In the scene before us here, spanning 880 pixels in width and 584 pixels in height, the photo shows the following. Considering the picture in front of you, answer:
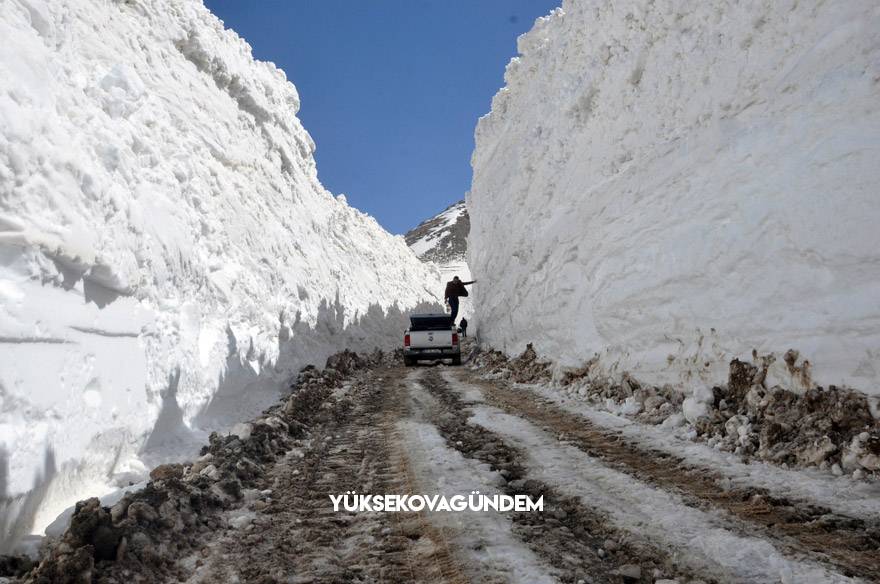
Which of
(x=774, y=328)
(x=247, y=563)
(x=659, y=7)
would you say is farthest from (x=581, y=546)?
(x=659, y=7)

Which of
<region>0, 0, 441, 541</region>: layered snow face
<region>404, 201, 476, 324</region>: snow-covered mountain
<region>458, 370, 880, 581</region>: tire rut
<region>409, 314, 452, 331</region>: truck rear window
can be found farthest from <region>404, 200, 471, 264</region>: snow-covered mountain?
<region>458, 370, 880, 581</region>: tire rut

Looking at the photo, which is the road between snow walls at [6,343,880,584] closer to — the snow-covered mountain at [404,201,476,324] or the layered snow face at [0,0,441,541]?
the layered snow face at [0,0,441,541]

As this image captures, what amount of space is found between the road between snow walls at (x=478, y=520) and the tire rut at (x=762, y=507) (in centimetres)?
2

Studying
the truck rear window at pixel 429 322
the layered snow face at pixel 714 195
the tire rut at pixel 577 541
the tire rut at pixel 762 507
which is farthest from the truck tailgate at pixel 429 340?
the tire rut at pixel 577 541

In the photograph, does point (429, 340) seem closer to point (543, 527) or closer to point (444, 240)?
point (543, 527)

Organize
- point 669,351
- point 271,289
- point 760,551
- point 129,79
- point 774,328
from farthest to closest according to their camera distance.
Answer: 1. point 271,289
2. point 129,79
3. point 669,351
4. point 774,328
5. point 760,551

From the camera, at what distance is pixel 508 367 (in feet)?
51.6

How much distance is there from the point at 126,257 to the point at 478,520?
17.7 feet

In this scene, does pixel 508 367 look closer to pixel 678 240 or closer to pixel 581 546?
pixel 678 240

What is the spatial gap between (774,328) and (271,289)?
1057cm

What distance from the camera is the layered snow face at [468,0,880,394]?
20.9ft

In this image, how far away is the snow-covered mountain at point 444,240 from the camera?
10932 centimetres

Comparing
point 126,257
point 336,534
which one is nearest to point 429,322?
point 126,257

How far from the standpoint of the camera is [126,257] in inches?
276
